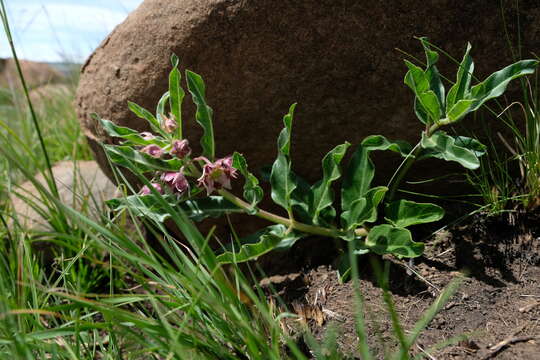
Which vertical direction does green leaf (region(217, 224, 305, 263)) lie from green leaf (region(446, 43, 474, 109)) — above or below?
below

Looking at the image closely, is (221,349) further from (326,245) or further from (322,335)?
(326,245)

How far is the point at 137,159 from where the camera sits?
5.54ft

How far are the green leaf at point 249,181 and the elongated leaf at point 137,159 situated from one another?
0.63 ft

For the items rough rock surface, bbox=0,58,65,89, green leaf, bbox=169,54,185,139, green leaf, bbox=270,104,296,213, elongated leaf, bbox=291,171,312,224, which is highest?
rough rock surface, bbox=0,58,65,89

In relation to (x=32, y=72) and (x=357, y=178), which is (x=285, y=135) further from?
(x=32, y=72)

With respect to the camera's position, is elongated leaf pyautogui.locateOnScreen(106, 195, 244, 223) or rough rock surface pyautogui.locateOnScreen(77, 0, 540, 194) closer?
elongated leaf pyautogui.locateOnScreen(106, 195, 244, 223)

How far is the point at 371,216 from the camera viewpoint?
65.0 inches

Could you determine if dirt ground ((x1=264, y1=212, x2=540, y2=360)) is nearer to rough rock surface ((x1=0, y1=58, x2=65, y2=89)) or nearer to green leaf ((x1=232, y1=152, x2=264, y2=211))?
green leaf ((x1=232, y1=152, x2=264, y2=211))

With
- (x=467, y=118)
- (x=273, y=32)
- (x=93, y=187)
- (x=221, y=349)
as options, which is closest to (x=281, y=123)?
(x=273, y=32)

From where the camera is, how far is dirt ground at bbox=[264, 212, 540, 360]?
1.46 m

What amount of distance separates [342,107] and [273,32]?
386 millimetres

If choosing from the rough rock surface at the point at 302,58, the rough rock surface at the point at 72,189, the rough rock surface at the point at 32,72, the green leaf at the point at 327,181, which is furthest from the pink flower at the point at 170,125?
the rough rock surface at the point at 32,72

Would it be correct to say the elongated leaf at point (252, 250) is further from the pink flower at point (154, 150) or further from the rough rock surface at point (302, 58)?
the rough rock surface at point (302, 58)

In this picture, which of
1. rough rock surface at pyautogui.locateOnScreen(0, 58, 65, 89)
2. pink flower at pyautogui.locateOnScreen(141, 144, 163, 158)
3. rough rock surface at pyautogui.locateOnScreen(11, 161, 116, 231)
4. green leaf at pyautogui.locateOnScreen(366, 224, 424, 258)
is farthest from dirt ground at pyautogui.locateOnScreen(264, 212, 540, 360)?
rough rock surface at pyautogui.locateOnScreen(0, 58, 65, 89)
